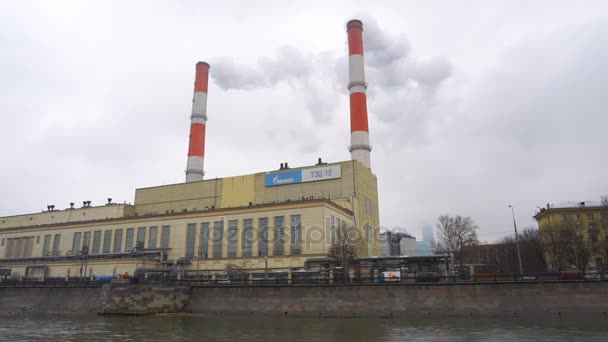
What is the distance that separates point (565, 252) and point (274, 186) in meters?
48.1

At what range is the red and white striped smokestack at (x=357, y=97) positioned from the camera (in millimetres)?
81438

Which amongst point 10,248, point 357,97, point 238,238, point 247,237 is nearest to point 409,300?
point 247,237

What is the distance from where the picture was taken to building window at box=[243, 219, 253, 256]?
221ft

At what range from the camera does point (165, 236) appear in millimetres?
74250

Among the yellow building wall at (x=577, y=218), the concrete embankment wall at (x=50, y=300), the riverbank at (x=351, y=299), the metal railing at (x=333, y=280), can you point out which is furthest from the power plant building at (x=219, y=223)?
the yellow building wall at (x=577, y=218)

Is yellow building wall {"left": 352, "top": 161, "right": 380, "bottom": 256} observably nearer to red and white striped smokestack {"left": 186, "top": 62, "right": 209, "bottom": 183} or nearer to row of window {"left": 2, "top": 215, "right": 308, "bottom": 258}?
row of window {"left": 2, "top": 215, "right": 308, "bottom": 258}

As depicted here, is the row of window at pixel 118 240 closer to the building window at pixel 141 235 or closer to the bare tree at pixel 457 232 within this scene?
the building window at pixel 141 235

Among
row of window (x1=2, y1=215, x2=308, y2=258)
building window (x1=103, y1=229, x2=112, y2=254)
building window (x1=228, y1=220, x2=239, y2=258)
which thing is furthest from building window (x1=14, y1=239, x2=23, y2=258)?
building window (x1=228, y1=220, x2=239, y2=258)

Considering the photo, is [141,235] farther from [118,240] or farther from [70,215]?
[70,215]

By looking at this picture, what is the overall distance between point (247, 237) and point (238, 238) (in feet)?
4.84

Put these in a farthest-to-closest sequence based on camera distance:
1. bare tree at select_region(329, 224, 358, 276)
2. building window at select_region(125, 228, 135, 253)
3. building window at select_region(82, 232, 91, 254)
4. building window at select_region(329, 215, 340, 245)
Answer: building window at select_region(82, 232, 91, 254) → building window at select_region(125, 228, 135, 253) → building window at select_region(329, 215, 340, 245) → bare tree at select_region(329, 224, 358, 276)

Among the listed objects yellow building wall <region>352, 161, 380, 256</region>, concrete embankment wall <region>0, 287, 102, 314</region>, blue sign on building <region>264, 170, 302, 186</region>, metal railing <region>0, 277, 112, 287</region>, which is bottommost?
concrete embankment wall <region>0, 287, 102, 314</region>

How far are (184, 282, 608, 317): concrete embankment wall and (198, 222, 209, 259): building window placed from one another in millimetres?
18934

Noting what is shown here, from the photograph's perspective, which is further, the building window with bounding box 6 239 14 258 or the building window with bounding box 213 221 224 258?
the building window with bounding box 6 239 14 258
